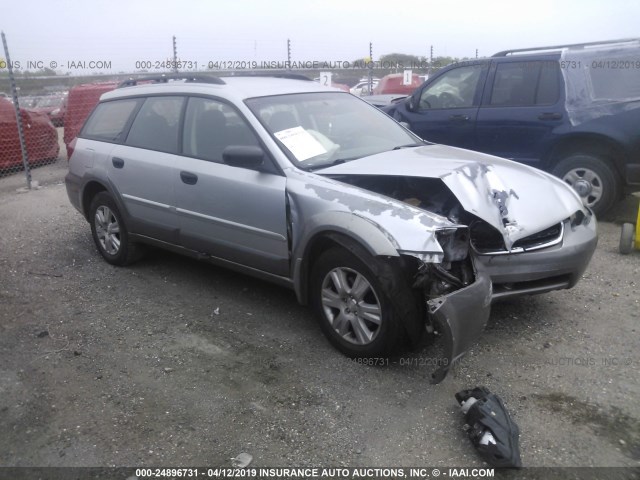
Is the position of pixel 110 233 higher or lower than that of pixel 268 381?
higher

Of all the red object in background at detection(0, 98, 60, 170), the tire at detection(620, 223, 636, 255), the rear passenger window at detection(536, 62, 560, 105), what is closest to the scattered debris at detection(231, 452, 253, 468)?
the tire at detection(620, 223, 636, 255)

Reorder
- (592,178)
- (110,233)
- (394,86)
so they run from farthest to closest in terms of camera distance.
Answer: (394,86) → (592,178) → (110,233)

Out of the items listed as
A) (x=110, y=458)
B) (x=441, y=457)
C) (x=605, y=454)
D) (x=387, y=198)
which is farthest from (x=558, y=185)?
(x=110, y=458)

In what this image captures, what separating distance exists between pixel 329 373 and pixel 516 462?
123 cm

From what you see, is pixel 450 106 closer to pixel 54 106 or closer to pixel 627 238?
pixel 627 238

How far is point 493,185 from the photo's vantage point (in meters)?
3.79

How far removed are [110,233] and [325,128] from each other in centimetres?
242

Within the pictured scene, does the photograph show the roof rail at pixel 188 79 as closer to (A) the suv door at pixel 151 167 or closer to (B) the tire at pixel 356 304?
(A) the suv door at pixel 151 167

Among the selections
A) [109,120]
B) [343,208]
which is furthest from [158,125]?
[343,208]

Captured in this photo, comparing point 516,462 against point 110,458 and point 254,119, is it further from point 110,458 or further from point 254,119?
point 254,119

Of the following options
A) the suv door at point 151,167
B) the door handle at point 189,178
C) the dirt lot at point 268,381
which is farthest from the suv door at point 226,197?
the dirt lot at point 268,381

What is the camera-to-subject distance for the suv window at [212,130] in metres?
4.24

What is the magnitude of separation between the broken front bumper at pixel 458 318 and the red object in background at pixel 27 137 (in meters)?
9.12

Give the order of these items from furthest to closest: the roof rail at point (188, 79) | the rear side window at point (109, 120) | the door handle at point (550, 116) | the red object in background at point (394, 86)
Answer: the red object in background at point (394, 86) → the door handle at point (550, 116) → the rear side window at point (109, 120) → the roof rail at point (188, 79)
